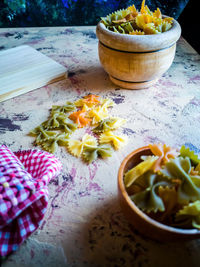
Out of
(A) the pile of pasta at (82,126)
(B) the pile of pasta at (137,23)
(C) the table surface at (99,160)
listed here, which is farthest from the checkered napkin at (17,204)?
(B) the pile of pasta at (137,23)

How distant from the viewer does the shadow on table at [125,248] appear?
375 mm

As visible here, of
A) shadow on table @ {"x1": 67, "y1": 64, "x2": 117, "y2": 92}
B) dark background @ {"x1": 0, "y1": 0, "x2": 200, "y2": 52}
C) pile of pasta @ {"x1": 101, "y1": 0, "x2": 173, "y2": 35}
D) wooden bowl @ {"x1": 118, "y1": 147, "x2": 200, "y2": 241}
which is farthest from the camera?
dark background @ {"x1": 0, "y1": 0, "x2": 200, "y2": 52}

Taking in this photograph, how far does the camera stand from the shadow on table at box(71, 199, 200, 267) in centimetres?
37

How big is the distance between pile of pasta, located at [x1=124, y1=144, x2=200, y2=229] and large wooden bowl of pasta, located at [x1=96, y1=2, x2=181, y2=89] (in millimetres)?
353

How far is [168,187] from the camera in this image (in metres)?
0.37

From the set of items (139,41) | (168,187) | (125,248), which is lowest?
(125,248)

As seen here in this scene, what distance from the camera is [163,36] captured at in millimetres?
653

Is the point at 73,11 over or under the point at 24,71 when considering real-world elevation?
over

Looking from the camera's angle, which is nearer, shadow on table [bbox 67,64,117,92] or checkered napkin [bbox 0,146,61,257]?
checkered napkin [bbox 0,146,61,257]

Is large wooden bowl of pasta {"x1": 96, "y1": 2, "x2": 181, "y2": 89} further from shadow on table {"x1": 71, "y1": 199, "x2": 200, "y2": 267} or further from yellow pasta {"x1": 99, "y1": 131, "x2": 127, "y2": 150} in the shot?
shadow on table {"x1": 71, "y1": 199, "x2": 200, "y2": 267}

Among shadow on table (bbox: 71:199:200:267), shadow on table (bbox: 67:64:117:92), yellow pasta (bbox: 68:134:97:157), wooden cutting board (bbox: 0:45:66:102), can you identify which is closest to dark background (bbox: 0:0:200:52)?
wooden cutting board (bbox: 0:45:66:102)

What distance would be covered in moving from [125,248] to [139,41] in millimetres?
510

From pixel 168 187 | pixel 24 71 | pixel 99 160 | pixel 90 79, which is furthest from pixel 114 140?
pixel 24 71

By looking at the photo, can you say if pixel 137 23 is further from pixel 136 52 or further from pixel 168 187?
pixel 168 187
